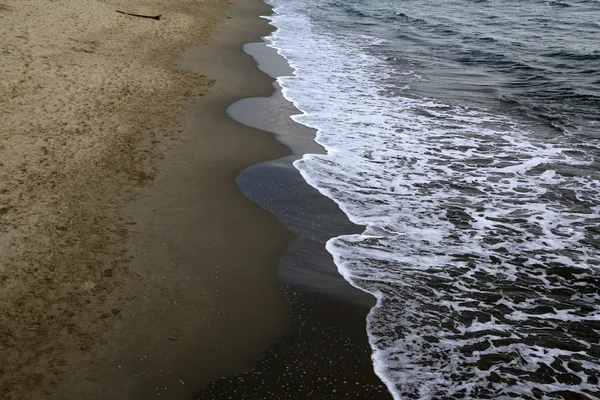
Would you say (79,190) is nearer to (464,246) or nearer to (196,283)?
(196,283)

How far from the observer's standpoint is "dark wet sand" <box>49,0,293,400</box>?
4547 millimetres

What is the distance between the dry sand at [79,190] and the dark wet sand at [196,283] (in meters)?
0.04

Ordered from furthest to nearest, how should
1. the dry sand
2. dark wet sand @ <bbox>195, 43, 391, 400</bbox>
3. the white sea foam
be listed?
1. the dry sand
2. the white sea foam
3. dark wet sand @ <bbox>195, 43, 391, 400</bbox>

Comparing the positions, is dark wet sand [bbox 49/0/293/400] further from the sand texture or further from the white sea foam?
the white sea foam

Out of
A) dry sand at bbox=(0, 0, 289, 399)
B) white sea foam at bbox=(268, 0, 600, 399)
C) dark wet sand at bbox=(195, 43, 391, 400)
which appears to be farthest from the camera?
dry sand at bbox=(0, 0, 289, 399)

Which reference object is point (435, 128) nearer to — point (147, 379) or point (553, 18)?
point (147, 379)

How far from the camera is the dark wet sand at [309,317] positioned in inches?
176

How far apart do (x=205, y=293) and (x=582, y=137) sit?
839cm

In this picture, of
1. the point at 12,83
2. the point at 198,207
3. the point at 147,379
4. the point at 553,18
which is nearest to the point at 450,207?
the point at 198,207

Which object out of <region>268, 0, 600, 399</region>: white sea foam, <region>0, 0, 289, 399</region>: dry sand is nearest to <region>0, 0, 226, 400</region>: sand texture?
<region>0, 0, 289, 399</region>: dry sand

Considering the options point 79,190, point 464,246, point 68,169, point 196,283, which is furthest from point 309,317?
point 68,169

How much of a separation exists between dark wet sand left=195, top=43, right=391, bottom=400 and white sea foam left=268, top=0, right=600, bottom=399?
18 centimetres

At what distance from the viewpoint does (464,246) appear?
21.8ft

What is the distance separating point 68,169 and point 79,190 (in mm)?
642
